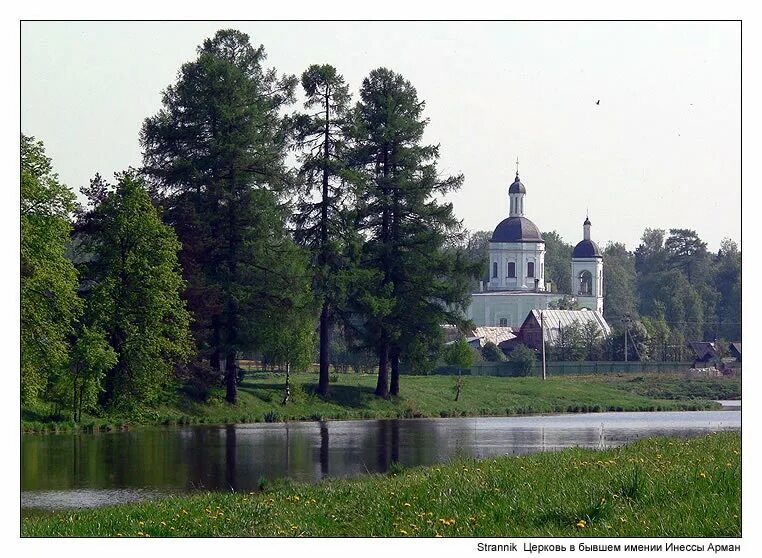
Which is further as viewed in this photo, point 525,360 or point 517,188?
point 517,188

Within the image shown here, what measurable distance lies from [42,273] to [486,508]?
21287mm

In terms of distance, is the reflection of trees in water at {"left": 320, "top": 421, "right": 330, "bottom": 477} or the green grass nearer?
the green grass

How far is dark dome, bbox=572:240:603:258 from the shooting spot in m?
139

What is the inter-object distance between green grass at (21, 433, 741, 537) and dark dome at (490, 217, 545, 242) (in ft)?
386

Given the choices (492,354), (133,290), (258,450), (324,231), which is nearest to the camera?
(258,450)

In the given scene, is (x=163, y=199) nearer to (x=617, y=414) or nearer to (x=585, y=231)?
(x=617, y=414)

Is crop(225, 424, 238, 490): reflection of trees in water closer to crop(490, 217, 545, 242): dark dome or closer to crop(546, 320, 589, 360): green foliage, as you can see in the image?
crop(546, 320, 589, 360): green foliage

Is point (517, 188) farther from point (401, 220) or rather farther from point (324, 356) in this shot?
point (324, 356)

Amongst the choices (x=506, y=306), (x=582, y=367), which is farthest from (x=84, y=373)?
(x=506, y=306)

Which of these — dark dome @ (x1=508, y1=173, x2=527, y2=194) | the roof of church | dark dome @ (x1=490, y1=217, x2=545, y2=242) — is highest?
dark dome @ (x1=508, y1=173, x2=527, y2=194)

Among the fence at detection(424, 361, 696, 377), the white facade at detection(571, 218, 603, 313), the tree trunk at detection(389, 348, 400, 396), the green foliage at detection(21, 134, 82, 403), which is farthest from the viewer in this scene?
the white facade at detection(571, 218, 603, 313)

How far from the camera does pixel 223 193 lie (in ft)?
150

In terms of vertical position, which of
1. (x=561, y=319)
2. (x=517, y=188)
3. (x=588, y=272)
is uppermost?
(x=517, y=188)

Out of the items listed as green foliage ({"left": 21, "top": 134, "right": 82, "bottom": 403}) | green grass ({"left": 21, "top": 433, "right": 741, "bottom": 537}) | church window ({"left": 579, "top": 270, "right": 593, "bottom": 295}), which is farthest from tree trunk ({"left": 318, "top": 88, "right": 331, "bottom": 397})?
church window ({"left": 579, "top": 270, "right": 593, "bottom": 295})
